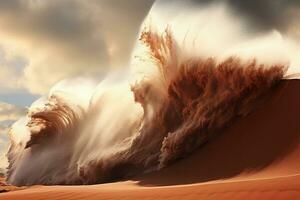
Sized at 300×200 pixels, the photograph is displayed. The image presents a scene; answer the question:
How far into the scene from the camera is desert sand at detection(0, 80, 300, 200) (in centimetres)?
894

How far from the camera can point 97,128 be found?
20.6m

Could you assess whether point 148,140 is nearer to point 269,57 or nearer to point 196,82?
point 196,82

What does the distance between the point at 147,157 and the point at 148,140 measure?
0.76 metres

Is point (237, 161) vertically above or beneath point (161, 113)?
beneath

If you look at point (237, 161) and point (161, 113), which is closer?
point (237, 161)

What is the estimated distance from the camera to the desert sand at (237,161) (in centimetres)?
894

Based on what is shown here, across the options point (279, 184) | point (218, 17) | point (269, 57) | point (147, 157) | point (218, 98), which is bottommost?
point (279, 184)

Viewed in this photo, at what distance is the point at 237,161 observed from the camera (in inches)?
433

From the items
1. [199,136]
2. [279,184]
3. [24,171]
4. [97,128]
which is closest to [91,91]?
[97,128]

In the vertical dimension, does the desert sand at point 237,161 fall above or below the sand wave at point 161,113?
below

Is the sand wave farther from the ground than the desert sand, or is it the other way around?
the sand wave

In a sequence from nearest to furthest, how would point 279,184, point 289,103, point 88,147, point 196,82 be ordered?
point 279,184
point 289,103
point 196,82
point 88,147

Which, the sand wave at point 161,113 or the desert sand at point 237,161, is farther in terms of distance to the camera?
the sand wave at point 161,113

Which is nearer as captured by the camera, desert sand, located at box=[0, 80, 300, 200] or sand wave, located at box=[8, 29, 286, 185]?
desert sand, located at box=[0, 80, 300, 200]
